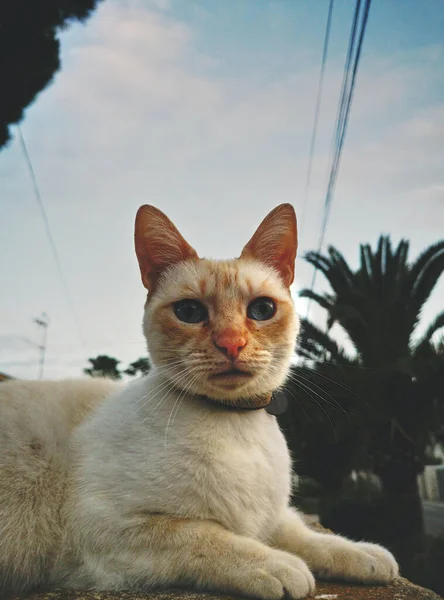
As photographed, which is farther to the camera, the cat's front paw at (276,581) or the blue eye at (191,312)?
the blue eye at (191,312)

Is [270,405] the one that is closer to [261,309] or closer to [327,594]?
[261,309]

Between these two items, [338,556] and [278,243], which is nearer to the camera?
[338,556]

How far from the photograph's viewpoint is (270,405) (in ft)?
7.39

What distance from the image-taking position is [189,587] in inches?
70.4

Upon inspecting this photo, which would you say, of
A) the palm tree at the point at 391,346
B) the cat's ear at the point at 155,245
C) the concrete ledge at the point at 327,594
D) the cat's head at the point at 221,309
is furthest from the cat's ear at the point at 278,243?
the palm tree at the point at 391,346

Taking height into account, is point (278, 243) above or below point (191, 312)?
above

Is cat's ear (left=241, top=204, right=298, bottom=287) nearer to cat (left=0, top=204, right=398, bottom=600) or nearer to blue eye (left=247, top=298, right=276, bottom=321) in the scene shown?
cat (left=0, top=204, right=398, bottom=600)

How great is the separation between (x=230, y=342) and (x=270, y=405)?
50 centimetres

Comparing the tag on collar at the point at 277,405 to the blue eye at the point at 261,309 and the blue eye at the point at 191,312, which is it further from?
the blue eye at the point at 191,312

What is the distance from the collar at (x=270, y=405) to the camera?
81.7 inches

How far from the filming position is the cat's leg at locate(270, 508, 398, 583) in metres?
2.02

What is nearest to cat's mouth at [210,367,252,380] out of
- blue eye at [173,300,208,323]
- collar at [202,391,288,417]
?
collar at [202,391,288,417]

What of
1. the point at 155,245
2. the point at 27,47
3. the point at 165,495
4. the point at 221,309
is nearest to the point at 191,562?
the point at 165,495

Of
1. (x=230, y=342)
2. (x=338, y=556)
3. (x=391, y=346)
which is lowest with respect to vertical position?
(x=338, y=556)
